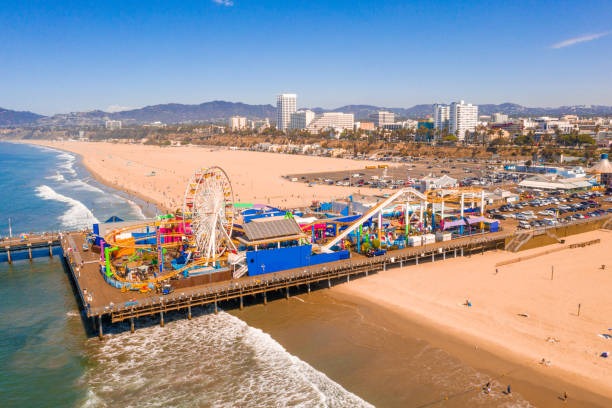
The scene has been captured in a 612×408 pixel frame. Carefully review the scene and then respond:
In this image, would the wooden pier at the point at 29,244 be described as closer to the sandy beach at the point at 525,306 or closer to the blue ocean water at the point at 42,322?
the blue ocean water at the point at 42,322

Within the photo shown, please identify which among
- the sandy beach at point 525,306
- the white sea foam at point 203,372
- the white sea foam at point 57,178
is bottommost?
the white sea foam at point 203,372

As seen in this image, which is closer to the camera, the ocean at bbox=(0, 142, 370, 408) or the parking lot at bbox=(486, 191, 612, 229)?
the ocean at bbox=(0, 142, 370, 408)

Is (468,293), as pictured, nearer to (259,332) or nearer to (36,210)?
(259,332)

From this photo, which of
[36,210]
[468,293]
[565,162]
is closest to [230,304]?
[468,293]

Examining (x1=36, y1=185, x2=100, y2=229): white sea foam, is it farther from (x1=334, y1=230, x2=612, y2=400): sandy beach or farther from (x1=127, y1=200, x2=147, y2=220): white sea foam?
(x1=334, y1=230, x2=612, y2=400): sandy beach

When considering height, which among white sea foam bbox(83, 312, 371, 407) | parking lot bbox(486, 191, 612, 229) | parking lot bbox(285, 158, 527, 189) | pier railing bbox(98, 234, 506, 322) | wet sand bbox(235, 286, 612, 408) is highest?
parking lot bbox(285, 158, 527, 189)

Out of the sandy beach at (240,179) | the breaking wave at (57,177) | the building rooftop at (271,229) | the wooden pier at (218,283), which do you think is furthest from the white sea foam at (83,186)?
the building rooftop at (271,229)

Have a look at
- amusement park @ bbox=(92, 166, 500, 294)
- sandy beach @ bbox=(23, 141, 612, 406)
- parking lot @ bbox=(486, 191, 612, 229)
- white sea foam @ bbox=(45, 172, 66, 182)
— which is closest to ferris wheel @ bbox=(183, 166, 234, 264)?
amusement park @ bbox=(92, 166, 500, 294)
